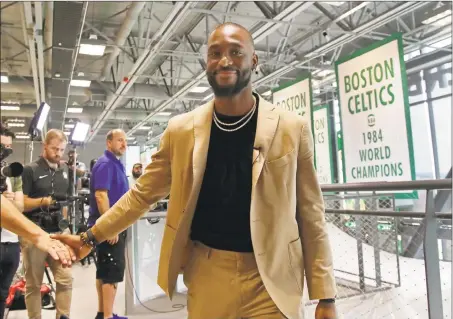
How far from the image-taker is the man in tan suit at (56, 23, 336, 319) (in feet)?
3.90

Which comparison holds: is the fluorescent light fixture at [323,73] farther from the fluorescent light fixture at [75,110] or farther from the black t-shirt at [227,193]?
the black t-shirt at [227,193]

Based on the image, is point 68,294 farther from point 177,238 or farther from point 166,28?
point 166,28

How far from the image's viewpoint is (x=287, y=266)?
1223 millimetres

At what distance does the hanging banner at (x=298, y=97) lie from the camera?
18.1ft

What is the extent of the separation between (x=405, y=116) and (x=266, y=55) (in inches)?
231

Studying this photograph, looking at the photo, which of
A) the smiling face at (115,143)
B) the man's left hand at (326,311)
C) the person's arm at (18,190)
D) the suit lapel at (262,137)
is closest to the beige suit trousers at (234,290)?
the man's left hand at (326,311)

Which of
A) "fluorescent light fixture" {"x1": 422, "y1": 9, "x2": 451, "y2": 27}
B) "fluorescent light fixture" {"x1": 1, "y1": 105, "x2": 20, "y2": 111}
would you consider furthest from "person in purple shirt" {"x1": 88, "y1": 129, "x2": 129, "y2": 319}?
"fluorescent light fixture" {"x1": 1, "y1": 105, "x2": 20, "y2": 111}

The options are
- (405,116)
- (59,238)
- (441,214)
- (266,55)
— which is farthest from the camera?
(266,55)

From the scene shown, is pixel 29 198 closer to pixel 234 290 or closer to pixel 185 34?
pixel 234 290

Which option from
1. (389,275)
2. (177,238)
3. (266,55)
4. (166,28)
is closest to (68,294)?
(177,238)

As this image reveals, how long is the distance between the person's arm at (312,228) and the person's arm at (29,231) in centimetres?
83

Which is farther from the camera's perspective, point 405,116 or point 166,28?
point 166,28

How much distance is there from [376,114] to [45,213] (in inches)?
119

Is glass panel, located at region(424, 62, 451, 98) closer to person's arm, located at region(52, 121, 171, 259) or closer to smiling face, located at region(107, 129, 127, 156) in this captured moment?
smiling face, located at region(107, 129, 127, 156)
